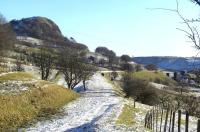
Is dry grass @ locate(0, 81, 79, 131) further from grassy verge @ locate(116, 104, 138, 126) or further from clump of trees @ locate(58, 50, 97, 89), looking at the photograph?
clump of trees @ locate(58, 50, 97, 89)

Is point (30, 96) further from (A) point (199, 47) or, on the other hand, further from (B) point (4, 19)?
(B) point (4, 19)

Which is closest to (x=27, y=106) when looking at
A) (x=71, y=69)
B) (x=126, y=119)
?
(x=126, y=119)

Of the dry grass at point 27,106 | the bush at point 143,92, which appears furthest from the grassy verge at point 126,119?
the bush at point 143,92

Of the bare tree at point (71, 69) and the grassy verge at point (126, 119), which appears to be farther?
the bare tree at point (71, 69)

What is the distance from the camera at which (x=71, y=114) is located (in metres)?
44.2

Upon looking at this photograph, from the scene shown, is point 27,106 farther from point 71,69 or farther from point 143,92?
point 71,69

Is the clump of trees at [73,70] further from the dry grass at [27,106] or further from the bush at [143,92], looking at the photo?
the dry grass at [27,106]

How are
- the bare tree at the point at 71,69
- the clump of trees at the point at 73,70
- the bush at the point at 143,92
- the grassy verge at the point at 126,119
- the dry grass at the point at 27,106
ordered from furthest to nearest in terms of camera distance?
the clump of trees at the point at 73,70 → the bare tree at the point at 71,69 → the bush at the point at 143,92 → the grassy verge at the point at 126,119 → the dry grass at the point at 27,106

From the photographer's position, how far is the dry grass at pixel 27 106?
35.6 metres

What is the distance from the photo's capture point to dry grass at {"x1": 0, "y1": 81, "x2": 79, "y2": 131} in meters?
35.6

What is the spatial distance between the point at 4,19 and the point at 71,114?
276ft

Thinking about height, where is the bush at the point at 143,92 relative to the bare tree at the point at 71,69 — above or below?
below

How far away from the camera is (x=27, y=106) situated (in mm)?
41812

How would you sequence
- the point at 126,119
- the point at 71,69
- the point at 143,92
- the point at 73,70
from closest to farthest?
1. the point at 126,119
2. the point at 143,92
3. the point at 71,69
4. the point at 73,70
